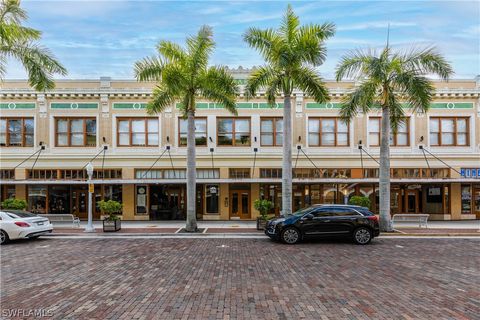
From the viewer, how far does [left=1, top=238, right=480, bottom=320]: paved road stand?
20.9 feet

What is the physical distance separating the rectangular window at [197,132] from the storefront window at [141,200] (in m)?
4.13

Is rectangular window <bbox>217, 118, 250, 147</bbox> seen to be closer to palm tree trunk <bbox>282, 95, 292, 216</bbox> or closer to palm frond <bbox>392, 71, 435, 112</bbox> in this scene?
palm tree trunk <bbox>282, 95, 292, 216</bbox>

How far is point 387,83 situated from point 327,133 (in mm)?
6561

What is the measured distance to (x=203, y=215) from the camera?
22484mm

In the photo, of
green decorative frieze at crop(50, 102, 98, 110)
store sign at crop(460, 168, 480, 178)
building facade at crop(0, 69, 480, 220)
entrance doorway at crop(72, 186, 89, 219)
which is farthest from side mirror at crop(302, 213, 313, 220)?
green decorative frieze at crop(50, 102, 98, 110)

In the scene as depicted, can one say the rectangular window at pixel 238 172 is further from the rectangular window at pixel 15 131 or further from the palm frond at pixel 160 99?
the rectangular window at pixel 15 131

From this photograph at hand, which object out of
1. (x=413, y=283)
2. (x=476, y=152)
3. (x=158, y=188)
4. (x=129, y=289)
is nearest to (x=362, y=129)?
(x=476, y=152)

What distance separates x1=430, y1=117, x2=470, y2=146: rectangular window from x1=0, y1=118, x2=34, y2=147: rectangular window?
91.7 ft

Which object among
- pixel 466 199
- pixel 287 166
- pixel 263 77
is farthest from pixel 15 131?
pixel 466 199

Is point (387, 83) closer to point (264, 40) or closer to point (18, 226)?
point (264, 40)

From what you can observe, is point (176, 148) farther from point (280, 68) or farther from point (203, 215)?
point (280, 68)

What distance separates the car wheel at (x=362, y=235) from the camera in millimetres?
13625

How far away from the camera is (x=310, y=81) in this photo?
1673 centimetres

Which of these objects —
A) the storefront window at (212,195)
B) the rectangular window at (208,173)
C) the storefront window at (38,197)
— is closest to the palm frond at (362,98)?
the rectangular window at (208,173)
